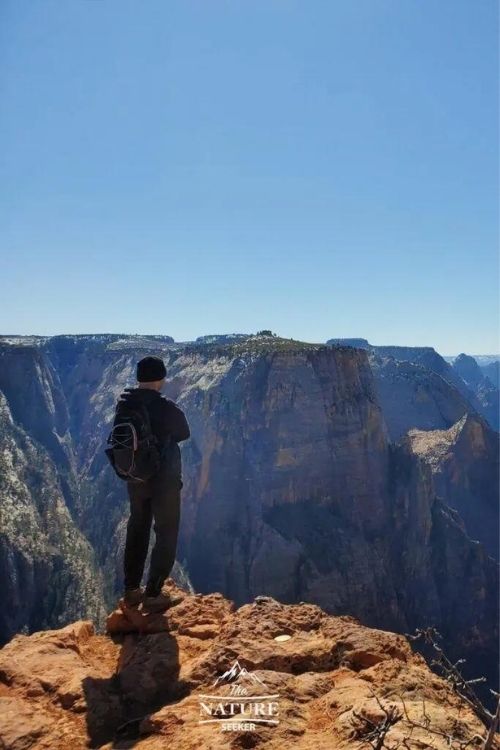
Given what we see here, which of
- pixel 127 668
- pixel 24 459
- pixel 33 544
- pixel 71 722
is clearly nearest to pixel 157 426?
pixel 127 668

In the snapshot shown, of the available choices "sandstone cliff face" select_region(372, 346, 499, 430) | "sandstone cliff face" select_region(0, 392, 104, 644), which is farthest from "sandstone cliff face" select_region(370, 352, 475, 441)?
"sandstone cliff face" select_region(0, 392, 104, 644)

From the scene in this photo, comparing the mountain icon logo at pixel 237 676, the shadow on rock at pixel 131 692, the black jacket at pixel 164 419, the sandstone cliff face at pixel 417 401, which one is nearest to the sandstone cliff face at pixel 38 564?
the black jacket at pixel 164 419

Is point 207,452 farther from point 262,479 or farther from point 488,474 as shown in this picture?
point 488,474

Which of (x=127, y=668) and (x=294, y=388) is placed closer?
(x=127, y=668)

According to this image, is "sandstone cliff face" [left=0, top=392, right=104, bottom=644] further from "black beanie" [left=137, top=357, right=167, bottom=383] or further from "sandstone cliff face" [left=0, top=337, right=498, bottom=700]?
"black beanie" [left=137, top=357, right=167, bottom=383]

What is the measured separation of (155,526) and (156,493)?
13.8 inches

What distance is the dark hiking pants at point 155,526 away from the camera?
554 cm

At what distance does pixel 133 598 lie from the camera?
5.66 metres

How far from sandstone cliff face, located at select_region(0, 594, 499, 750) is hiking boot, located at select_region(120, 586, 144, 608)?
1.04 feet

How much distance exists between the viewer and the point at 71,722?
3777 mm

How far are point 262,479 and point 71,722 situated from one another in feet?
131

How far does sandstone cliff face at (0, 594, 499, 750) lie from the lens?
3.21 meters

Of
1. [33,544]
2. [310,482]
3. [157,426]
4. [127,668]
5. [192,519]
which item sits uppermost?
[157,426]

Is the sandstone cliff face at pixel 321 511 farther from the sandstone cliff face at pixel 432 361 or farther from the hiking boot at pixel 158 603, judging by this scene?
the sandstone cliff face at pixel 432 361
